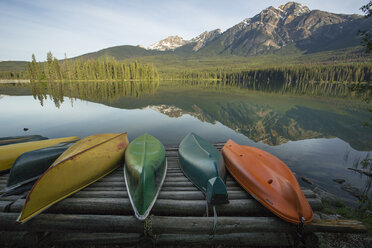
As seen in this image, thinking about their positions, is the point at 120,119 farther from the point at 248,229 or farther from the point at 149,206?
the point at 248,229

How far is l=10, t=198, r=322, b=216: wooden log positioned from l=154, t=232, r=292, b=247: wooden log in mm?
488

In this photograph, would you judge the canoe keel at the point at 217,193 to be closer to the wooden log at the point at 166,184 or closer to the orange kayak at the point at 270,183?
the orange kayak at the point at 270,183

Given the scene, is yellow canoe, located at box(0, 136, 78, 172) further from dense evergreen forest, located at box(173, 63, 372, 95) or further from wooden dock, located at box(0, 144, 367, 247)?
dense evergreen forest, located at box(173, 63, 372, 95)

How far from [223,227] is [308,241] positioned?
2.12 meters

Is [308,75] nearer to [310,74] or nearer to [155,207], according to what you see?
[310,74]

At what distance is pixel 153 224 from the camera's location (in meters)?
3.69

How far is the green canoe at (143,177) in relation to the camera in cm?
392

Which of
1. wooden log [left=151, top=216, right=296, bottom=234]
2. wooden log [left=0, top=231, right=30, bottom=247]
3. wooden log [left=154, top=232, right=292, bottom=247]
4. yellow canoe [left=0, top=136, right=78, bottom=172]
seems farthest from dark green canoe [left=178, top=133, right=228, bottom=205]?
yellow canoe [left=0, top=136, right=78, bottom=172]

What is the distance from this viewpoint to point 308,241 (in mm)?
3936

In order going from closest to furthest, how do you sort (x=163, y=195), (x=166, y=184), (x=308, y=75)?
(x=163, y=195), (x=166, y=184), (x=308, y=75)

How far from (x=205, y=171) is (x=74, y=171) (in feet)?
12.0

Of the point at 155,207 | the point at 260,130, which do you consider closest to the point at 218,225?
the point at 155,207

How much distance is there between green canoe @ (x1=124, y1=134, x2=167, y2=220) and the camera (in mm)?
3916

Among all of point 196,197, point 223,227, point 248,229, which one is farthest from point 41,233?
point 248,229
